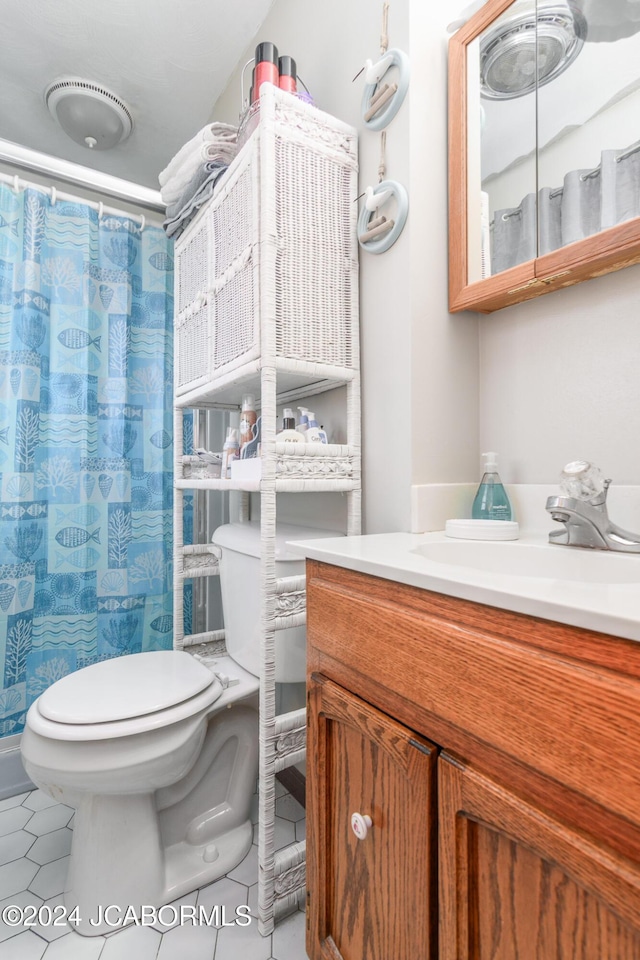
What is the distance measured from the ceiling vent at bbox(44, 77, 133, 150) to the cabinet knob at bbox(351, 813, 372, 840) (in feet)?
7.75

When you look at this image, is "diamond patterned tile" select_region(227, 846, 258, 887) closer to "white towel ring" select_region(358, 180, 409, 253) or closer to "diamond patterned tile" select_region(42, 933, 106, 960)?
"diamond patterned tile" select_region(42, 933, 106, 960)

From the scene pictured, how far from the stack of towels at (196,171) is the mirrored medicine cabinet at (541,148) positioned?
604 mm

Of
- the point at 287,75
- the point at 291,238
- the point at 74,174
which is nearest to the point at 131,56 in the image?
the point at 74,174

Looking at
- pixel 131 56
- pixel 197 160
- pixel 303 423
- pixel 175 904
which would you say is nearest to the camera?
pixel 175 904

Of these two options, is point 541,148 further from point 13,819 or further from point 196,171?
point 13,819

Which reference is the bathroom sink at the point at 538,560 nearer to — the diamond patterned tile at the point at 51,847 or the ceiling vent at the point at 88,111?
the diamond patterned tile at the point at 51,847

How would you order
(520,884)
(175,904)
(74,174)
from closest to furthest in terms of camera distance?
(520,884), (175,904), (74,174)

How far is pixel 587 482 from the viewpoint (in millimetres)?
796

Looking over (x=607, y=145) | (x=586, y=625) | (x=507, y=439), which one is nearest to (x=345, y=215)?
(x=607, y=145)

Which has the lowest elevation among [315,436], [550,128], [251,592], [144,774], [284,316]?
[144,774]

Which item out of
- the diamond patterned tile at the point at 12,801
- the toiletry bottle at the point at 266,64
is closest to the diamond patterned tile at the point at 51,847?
the diamond patterned tile at the point at 12,801

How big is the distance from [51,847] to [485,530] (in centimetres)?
143

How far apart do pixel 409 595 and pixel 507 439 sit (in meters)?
0.58

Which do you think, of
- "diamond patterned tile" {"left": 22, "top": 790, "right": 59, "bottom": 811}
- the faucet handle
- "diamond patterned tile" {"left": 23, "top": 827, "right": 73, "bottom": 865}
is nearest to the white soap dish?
the faucet handle
